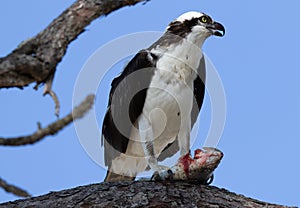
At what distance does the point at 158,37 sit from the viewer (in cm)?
686

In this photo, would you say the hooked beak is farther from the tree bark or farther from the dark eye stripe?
the tree bark

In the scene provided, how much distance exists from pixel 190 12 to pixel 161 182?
2.82 metres

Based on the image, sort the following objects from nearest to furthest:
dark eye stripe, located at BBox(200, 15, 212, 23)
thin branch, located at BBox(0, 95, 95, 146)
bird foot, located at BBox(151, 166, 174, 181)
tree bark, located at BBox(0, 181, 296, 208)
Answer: tree bark, located at BBox(0, 181, 296, 208) < thin branch, located at BBox(0, 95, 95, 146) < bird foot, located at BBox(151, 166, 174, 181) < dark eye stripe, located at BBox(200, 15, 212, 23)

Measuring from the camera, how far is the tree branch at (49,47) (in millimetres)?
4367

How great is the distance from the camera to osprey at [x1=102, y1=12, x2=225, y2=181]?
638 cm

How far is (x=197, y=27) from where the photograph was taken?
666 cm

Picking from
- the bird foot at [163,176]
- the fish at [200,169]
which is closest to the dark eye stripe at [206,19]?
the fish at [200,169]

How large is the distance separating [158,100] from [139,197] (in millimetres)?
2152

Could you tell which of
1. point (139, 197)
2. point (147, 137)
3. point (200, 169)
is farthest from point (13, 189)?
point (147, 137)

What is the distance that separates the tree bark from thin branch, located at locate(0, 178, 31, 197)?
0.27 m

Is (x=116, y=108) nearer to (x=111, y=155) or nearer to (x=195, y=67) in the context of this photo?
(x=111, y=155)

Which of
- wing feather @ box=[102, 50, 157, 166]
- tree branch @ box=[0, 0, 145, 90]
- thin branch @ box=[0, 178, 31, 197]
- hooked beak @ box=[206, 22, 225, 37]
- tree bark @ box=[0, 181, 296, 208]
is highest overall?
hooked beak @ box=[206, 22, 225, 37]

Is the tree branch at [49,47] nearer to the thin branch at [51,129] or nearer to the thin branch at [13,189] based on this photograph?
the thin branch at [51,129]

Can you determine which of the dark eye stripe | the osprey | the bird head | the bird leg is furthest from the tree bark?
the dark eye stripe
